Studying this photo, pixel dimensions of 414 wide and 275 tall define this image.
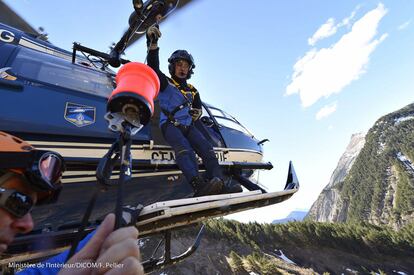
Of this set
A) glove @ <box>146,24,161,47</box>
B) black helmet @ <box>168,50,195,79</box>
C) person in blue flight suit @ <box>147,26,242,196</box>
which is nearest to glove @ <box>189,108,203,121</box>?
person in blue flight suit @ <box>147,26,242,196</box>

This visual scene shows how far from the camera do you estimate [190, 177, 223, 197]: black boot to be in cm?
334

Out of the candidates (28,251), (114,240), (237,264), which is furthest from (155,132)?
(237,264)

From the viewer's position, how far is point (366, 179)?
74000 mm

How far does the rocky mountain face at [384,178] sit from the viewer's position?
195 ft

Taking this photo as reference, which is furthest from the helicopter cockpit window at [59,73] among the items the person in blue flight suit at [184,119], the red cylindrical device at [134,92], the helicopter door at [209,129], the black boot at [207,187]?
the red cylindrical device at [134,92]

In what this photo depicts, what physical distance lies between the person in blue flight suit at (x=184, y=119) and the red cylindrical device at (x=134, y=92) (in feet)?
6.81

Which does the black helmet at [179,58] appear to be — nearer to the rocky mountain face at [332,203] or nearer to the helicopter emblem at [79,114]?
the helicopter emblem at [79,114]

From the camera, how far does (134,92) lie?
1348 mm

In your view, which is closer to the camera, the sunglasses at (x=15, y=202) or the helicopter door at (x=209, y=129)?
the sunglasses at (x=15, y=202)

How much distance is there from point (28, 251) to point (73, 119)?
4.65ft

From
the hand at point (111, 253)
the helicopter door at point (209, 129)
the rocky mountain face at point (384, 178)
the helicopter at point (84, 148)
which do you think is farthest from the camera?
the rocky mountain face at point (384, 178)

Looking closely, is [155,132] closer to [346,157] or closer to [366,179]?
[366,179]

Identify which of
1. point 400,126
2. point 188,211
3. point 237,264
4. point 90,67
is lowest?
point 237,264

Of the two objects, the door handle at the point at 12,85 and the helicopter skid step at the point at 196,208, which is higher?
the door handle at the point at 12,85
